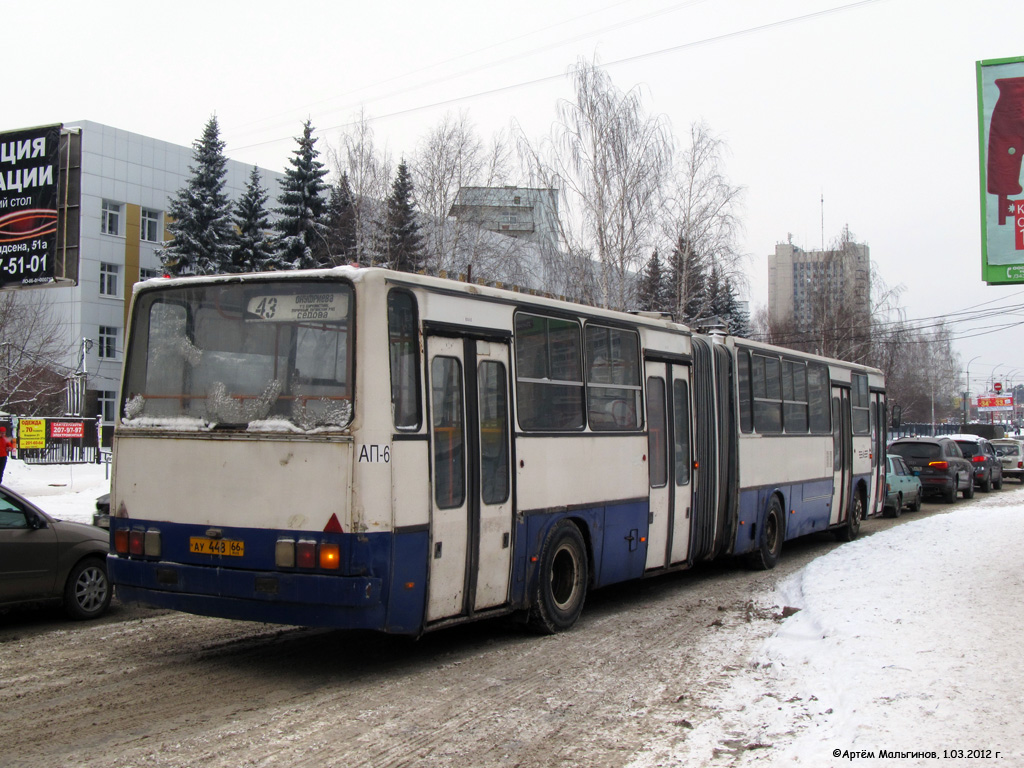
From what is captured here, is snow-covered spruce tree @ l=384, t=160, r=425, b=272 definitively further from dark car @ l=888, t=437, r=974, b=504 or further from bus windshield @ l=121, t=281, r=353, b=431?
bus windshield @ l=121, t=281, r=353, b=431

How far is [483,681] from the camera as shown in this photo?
721 centimetres

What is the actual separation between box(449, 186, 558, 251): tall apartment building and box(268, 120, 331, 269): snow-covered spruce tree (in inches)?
245

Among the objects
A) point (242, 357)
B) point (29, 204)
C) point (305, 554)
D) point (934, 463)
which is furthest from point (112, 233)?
point (305, 554)

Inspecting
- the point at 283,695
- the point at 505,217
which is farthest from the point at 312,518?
the point at 505,217

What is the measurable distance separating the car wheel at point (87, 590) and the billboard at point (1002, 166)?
10356mm

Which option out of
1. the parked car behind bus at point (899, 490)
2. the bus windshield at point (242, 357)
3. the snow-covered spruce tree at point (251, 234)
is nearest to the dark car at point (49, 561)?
the bus windshield at point (242, 357)

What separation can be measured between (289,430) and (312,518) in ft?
2.14

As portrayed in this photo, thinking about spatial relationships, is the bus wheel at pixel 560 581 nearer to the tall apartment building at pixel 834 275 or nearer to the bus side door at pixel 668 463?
the bus side door at pixel 668 463

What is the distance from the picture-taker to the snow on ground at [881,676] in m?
5.31

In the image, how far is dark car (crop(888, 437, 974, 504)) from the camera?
28.7 m

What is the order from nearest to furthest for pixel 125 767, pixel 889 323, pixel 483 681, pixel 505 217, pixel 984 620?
1. pixel 125 767
2. pixel 483 681
3. pixel 984 620
4. pixel 505 217
5. pixel 889 323

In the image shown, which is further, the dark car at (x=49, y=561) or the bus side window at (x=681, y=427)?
the bus side window at (x=681, y=427)

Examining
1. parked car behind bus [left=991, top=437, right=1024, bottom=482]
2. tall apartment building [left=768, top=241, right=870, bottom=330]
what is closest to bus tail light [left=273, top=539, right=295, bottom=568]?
parked car behind bus [left=991, top=437, right=1024, bottom=482]

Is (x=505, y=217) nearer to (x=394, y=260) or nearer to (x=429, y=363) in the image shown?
(x=394, y=260)
